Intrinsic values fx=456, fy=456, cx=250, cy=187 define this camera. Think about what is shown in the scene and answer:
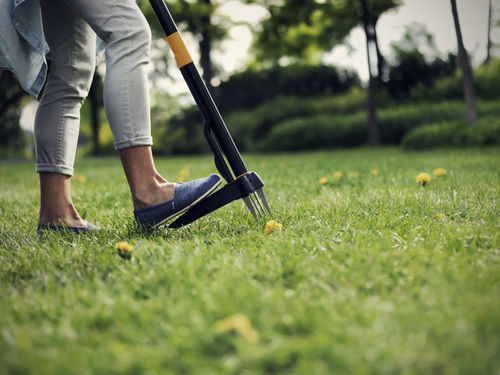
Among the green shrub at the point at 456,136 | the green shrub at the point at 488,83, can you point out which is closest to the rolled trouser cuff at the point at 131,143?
the green shrub at the point at 456,136

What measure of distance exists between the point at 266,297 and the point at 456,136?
9.79 metres

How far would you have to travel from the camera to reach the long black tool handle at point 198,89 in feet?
6.98

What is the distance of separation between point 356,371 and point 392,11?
15.2 m

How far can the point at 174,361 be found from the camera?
95 centimetres

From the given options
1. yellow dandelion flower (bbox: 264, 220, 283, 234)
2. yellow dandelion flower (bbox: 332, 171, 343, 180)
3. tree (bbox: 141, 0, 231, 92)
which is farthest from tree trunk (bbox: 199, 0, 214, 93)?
yellow dandelion flower (bbox: 264, 220, 283, 234)

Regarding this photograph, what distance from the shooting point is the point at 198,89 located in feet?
7.02

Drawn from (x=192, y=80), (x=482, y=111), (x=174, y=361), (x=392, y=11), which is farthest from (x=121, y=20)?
(x=392, y=11)

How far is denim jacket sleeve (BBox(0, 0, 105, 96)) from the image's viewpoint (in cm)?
196

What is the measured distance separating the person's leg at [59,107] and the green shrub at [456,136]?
29.3 ft

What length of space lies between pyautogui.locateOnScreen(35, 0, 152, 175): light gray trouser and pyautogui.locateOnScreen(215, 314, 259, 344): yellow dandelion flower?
3.78 feet

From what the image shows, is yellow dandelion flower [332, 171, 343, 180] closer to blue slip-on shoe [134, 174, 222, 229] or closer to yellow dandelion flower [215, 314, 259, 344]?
blue slip-on shoe [134, 174, 222, 229]

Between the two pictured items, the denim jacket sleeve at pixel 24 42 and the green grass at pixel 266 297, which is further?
the denim jacket sleeve at pixel 24 42

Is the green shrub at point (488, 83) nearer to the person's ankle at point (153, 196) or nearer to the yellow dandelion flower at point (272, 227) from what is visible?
the yellow dandelion flower at point (272, 227)

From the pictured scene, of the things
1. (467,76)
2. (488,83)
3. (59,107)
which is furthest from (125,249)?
(488,83)
